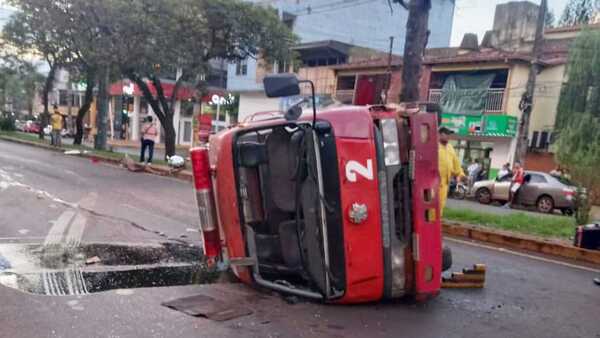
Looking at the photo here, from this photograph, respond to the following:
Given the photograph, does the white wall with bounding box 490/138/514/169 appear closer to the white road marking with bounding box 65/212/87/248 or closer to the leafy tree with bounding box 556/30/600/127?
the leafy tree with bounding box 556/30/600/127

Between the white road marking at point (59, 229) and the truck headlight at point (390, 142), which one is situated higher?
the truck headlight at point (390, 142)

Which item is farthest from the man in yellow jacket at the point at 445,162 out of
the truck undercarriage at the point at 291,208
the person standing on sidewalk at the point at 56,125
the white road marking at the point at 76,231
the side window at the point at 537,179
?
the person standing on sidewalk at the point at 56,125

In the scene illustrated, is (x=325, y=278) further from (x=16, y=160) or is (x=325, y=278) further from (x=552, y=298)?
(x=16, y=160)

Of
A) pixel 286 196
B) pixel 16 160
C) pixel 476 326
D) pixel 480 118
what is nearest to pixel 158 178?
pixel 16 160

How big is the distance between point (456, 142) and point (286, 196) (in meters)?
22.1

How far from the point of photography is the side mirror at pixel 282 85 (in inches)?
137

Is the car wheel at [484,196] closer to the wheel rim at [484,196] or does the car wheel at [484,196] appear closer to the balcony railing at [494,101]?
the wheel rim at [484,196]

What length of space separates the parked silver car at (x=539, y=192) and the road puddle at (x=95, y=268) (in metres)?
13.2

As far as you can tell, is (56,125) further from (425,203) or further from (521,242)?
(425,203)

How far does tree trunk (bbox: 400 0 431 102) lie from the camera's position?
987cm

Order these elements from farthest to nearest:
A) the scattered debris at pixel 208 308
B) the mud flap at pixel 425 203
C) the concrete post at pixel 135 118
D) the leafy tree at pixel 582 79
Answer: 1. the concrete post at pixel 135 118
2. the leafy tree at pixel 582 79
3. the mud flap at pixel 425 203
4. the scattered debris at pixel 208 308

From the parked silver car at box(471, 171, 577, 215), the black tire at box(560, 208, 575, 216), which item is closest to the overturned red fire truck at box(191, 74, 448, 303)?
the parked silver car at box(471, 171, 577, 215)

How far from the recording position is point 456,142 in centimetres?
2462

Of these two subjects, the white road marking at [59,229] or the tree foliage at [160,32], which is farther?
the tree foliage at [160,32]
